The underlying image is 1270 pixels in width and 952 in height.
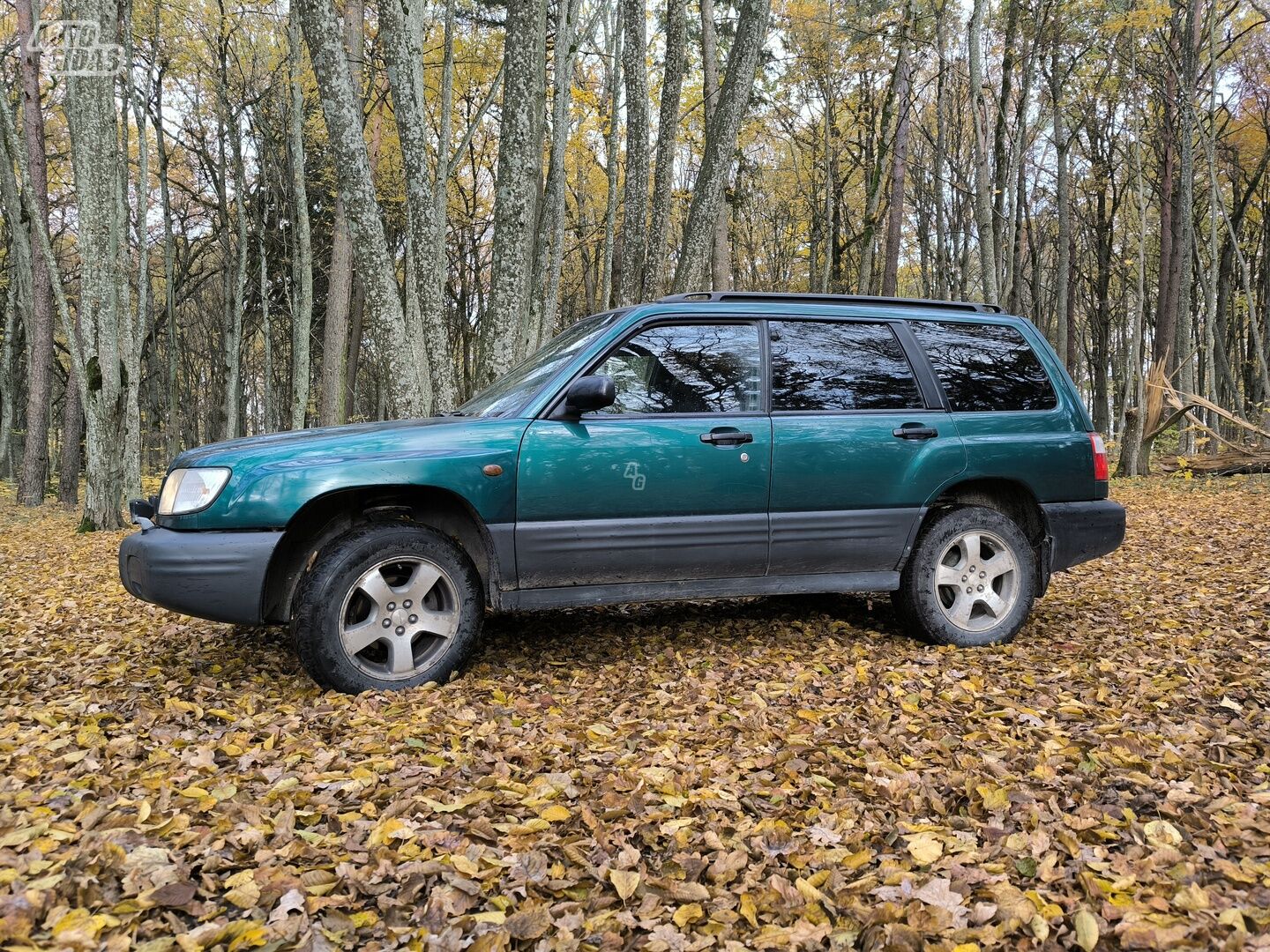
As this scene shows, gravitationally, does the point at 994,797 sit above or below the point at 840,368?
below

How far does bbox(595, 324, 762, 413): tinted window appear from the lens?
4.09m

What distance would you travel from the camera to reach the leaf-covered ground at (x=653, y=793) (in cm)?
206

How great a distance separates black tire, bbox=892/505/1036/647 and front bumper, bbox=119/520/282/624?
3.36 meters

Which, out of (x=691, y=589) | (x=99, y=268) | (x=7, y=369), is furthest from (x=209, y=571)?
(x=7, y=369)

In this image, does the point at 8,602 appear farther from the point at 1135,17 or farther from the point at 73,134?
the point at 1135,17

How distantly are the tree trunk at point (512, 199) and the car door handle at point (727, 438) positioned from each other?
3991mm

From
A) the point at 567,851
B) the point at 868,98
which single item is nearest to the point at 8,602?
the point at 567,851

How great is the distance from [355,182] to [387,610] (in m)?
5.23

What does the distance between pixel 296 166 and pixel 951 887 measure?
1607 centimetres

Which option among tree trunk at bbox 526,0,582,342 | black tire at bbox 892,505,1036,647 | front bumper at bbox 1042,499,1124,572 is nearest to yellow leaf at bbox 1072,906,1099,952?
black tire at bbox 892,505,1036,647

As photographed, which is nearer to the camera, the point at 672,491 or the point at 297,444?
the point at 297,444

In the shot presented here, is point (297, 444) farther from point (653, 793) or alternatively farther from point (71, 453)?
point (71, 453)

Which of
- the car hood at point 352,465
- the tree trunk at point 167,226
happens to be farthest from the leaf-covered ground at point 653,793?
the tree trunk at point 167,226

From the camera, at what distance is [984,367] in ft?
15.2
